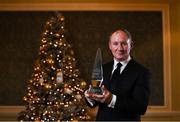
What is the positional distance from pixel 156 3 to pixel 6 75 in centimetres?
275

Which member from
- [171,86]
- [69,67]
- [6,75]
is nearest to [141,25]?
[171,86]

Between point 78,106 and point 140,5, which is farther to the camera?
point 140,5

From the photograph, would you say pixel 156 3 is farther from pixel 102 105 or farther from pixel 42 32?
pixel 102 105

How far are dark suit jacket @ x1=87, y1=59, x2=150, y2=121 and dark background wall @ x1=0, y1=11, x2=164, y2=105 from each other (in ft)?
11.0

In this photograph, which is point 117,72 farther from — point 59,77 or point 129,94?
point 59,77

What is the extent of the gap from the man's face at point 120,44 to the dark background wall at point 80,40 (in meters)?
3.40

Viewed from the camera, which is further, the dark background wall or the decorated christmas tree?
the dark background wall

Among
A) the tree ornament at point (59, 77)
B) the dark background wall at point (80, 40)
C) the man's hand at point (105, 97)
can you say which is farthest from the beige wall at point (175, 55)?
the man's hand at point (105, 97)

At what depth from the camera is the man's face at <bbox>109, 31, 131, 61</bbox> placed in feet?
6.05

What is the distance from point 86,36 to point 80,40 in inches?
4.7

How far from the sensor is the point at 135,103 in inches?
70.4

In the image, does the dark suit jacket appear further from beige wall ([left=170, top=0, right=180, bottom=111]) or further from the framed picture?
beige wall ([left=170, top=0, right=180, bottom=111])

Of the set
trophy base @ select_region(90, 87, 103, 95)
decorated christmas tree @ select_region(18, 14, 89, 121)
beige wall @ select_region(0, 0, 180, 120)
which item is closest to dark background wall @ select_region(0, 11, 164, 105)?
beige wall @ select_region(0, 0, 180, 120)

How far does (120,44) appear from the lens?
1.84 m
